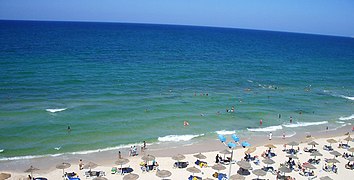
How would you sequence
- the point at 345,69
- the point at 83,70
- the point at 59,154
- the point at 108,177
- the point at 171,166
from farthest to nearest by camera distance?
the point at 345,69, the point at 83,70, the point at 59,154, the point at 171,166, the point at 108,177

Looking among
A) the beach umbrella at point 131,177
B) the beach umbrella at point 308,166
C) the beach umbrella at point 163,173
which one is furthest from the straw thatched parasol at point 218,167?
the beach umbrella at point 308,166

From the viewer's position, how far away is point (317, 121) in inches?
1684

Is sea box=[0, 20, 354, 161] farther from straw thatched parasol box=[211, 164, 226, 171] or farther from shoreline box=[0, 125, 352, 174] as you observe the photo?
straw thatched parasol box=[211, 164, 226, 171]

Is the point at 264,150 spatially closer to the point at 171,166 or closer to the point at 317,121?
the point at 171,166

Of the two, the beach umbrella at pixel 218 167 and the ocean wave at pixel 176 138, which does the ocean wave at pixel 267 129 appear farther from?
the beach umbrella at pixel 218 167

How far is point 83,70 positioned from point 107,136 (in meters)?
31.2

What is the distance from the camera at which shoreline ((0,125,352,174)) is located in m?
27.4

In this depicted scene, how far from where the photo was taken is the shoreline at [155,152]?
27438 millimetres

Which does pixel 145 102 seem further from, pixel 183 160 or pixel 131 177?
pixel 131 177

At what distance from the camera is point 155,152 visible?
31.2m

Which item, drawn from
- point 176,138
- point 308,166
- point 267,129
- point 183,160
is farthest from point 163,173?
point 267,129

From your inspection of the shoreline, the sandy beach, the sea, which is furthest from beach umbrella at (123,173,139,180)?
the sea

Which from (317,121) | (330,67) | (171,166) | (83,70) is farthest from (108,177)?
(330,67)

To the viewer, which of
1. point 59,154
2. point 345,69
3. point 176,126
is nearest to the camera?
point 59,154
